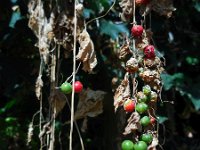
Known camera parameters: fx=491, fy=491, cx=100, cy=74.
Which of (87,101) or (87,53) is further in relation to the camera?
(87,101)

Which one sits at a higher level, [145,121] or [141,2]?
[141,2]

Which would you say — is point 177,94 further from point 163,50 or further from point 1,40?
point 1,40

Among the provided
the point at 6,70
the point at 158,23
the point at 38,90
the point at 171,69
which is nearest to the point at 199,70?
the point at 171,69

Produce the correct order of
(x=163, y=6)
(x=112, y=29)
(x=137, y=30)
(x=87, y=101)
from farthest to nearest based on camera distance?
(x=112, y=29), (x=87, y=101), (x=163, y=6), (x=137, y=30)

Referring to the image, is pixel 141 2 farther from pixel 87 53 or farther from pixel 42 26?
pixel 42 26

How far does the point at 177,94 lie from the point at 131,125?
3.54ft

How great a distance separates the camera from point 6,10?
2143 mm

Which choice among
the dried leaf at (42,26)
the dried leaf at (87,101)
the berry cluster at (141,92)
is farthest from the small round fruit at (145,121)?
the dried leaf at (42,26)

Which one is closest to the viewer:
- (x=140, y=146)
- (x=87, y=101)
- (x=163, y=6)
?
(x=140, y=146)

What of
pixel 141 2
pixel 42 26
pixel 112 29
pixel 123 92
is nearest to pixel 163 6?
pixel 141 2

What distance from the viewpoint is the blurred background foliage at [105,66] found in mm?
2016

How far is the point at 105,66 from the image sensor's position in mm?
2094

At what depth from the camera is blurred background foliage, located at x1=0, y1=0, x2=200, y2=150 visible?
2016mm

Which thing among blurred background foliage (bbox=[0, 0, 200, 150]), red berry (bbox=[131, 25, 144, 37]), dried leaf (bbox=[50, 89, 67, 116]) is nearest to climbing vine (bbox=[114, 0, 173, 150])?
red berry (bbox=[131, 25, 144, 37])
